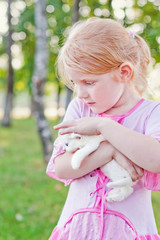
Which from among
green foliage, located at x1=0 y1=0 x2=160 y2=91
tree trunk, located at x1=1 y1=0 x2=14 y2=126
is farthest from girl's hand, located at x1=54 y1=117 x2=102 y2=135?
tree trunk, located at x1=1 y1=0 x2=14 y2=126

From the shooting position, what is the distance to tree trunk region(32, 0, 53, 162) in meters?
7.10

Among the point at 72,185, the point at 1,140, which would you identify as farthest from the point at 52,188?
the point at 1,140

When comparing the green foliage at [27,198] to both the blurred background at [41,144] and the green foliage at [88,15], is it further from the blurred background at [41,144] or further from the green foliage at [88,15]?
the green foliage at [88,15]

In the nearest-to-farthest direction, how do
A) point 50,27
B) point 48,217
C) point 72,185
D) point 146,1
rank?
point 72,185 < point 48,217 < point 146,1 < point 50,27

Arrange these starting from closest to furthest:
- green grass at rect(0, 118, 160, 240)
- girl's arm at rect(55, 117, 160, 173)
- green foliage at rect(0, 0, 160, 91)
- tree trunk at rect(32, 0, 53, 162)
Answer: girl's arm at rect(55, 117, 160, 173)
green grass at rect(0, 118, 160, 240)
green foliage at rect(0, 0, 160, 91)
tree trunk at rect(32, 0, 53, 162)

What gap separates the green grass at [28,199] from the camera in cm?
459

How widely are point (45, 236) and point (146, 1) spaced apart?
587 centimetres

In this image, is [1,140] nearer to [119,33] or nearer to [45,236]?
[45,236]

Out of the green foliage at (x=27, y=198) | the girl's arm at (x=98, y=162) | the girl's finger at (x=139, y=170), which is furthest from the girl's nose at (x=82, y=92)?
the green foliage at (x=27, y=198)

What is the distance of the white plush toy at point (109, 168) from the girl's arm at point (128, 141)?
36 mm

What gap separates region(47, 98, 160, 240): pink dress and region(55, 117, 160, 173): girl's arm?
64mm

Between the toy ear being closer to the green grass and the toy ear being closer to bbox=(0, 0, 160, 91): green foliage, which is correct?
bbox=(0, 0, 160, 91): green foliage

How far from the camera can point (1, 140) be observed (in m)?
12.0

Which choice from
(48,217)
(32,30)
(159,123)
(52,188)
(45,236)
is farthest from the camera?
(32,30)
